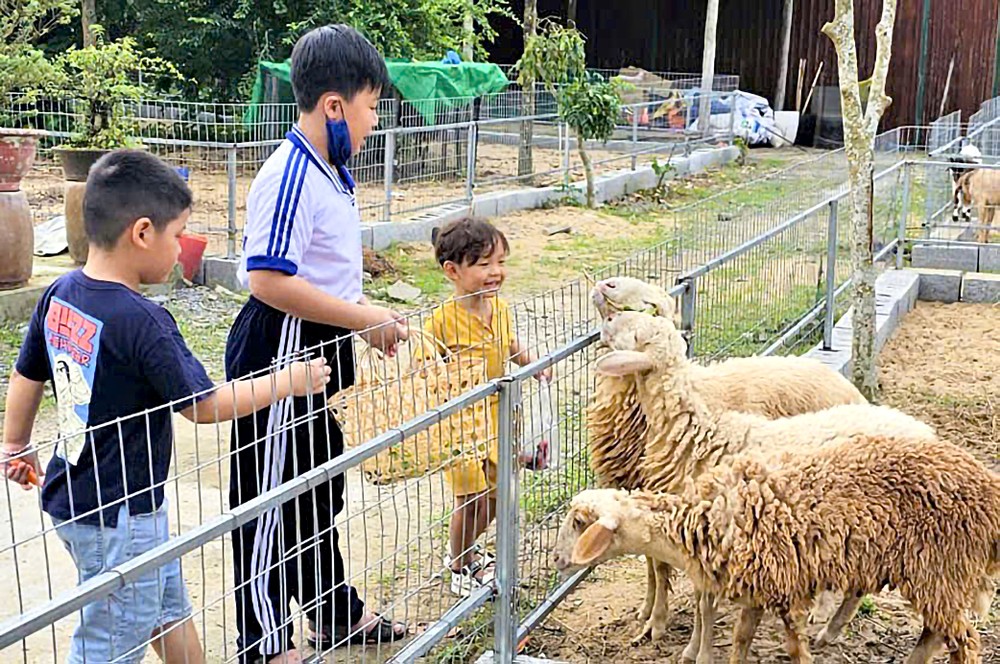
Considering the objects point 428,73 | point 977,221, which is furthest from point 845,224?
point 428,73

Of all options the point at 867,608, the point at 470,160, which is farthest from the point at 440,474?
the point at 470,160

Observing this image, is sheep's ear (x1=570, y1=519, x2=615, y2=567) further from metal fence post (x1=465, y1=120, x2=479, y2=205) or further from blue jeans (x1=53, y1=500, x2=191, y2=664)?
metal fence post (x1=465, y1=120, x2=479, y2=205)

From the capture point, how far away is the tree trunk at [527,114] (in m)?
16.7

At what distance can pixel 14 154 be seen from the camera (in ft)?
29.5

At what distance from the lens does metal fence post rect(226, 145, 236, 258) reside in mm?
10539

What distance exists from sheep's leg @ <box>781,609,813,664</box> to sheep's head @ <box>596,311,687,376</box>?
3.19 ft

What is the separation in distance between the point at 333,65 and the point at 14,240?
6.44m

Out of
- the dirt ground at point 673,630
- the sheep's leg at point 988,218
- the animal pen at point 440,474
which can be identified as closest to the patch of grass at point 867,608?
the dirt ground at point 673,630

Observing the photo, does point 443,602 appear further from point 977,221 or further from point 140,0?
point 140,0

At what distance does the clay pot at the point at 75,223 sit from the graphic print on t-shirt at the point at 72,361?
774cm

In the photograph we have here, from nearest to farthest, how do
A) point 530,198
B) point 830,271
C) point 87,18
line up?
point 830,271
point 530,198
point 87,18

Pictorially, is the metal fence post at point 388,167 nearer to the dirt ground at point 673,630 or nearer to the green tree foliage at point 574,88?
the green tree foliage at point 574,88

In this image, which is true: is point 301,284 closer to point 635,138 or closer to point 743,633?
point 743,633

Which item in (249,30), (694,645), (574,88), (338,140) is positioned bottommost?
(694,645)
